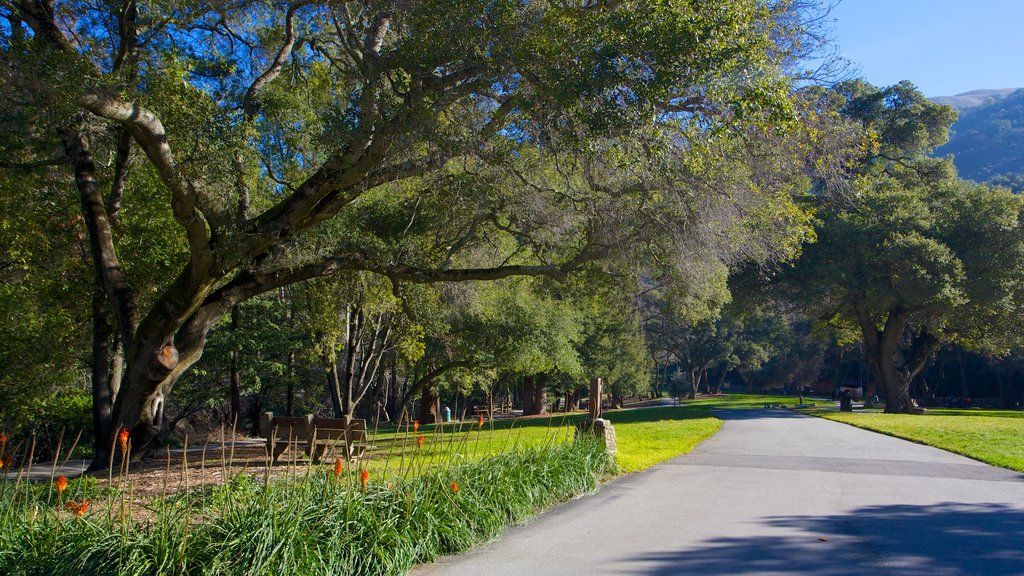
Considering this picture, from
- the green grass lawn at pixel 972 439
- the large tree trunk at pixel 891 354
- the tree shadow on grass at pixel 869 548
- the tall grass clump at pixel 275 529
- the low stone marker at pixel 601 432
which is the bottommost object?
the tree shadow on grass at pixel 869 548

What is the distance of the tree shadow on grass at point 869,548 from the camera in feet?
19.9

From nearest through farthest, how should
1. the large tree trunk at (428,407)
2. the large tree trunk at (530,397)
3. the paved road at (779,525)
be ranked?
the paved road at (779,525) < the large tree trunk at (428,407) < the large tree trunk at (530,397)

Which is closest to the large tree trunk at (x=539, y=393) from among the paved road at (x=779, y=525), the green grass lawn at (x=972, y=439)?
the green grass lawn at (x=972, y=439)

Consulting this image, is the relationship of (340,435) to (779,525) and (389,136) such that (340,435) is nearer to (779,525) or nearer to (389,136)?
(389,136)

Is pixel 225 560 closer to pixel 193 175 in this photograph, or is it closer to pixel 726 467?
pixel 193 175

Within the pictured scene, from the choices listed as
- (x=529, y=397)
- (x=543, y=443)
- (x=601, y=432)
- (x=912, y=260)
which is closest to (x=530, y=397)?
(x=529, y=397)

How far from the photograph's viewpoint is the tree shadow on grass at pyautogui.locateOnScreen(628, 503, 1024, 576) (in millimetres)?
6066

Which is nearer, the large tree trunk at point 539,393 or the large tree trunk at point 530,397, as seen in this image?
the large tree trunk at point 539,393

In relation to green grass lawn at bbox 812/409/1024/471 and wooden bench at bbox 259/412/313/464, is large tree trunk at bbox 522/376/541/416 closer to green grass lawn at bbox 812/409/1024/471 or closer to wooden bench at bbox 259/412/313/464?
green grass lawn at bbox 812/409/1024/471

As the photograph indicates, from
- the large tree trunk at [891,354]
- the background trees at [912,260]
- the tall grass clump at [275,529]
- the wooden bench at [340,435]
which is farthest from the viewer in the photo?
the large tree trunk at [891,354]

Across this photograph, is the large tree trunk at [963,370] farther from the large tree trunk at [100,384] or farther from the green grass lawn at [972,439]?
the large tree trunk at [100,384]

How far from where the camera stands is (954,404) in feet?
181

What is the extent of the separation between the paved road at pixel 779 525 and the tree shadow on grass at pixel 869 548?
0.01 meters

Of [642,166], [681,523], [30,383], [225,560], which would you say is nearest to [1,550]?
[225,560]
